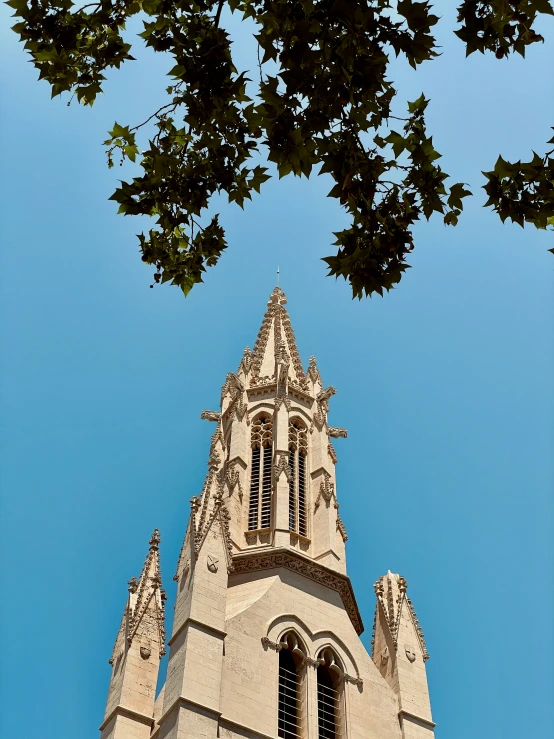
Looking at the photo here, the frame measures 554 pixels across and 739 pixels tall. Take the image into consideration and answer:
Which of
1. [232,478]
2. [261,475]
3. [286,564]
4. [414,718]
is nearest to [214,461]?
[232,478]

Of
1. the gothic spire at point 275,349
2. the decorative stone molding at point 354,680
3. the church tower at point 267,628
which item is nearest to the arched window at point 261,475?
the church tower at point 267,628

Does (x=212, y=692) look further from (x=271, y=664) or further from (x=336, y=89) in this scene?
(x=336, y=89)

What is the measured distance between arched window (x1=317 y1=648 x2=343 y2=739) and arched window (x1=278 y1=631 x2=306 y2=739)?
2.34ft

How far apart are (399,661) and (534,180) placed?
82.3 ft

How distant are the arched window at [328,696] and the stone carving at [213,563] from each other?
4.91 metres

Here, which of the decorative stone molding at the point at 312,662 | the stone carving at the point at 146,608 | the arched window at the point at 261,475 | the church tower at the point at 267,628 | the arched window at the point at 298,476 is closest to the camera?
the church tower at the point at 267,628

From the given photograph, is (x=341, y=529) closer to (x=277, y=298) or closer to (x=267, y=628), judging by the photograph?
(x=267, y=628)

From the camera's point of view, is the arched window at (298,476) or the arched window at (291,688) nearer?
the arched window at (291,688)

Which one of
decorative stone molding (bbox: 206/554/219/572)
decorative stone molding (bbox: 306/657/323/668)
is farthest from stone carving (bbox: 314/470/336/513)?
decorative stone molding (bbox: 206/554/219/572)

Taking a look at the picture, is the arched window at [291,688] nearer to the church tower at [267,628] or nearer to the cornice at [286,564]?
the church tower at [267,628]

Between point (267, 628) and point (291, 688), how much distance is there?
197 cm

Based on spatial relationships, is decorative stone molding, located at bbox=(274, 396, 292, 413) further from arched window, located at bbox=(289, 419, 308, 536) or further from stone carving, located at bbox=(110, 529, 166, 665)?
stone carving, located at bbox=(110, 529, 166, 665)

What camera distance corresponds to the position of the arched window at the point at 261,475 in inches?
1446

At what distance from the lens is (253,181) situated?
10219 millimetres
